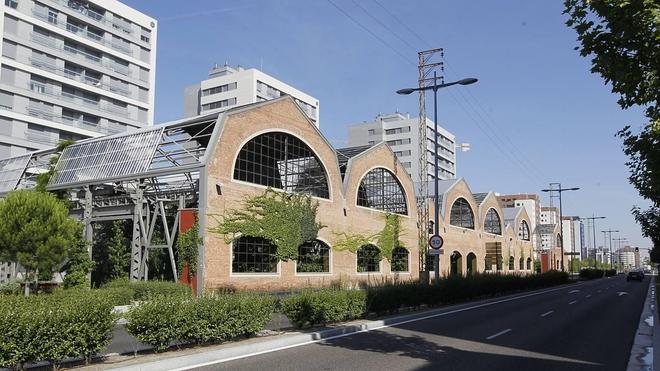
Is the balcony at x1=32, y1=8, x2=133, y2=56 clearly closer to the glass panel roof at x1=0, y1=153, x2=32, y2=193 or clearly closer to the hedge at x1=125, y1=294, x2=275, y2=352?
the glass panel roof at x1=0, y1=153, x2=32, y2=193

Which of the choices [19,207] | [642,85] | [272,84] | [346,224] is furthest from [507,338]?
[272,84]

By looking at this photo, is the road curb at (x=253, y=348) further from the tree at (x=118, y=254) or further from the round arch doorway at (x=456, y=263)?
the round arch doorway at (x=456, y=263)

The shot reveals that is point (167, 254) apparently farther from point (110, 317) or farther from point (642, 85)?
point (642, 85)

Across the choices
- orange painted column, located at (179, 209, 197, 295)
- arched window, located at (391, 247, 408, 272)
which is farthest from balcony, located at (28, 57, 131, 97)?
arched window, located at (391, 247, 408, 272)

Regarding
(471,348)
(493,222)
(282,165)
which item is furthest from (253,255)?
(493,222)

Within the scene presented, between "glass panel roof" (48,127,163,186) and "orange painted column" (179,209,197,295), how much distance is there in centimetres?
337

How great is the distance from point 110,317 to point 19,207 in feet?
56.3

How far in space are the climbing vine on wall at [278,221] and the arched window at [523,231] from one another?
58.2 m

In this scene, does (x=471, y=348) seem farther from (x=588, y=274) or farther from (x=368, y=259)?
(x=588, y=274)

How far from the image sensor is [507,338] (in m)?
14.1

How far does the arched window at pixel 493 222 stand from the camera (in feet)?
235

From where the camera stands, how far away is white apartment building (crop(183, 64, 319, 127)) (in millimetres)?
94125

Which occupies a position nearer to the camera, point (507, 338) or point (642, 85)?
point (642, 85)

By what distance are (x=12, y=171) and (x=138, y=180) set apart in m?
15.1
